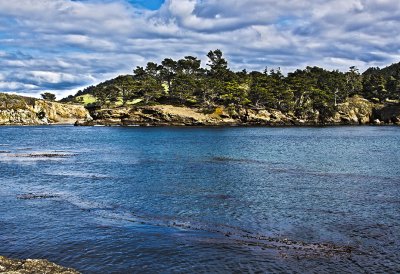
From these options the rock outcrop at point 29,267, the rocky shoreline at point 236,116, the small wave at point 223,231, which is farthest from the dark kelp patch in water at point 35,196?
the rocky shoreline at point 236,116

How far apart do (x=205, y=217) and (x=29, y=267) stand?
15088 mm

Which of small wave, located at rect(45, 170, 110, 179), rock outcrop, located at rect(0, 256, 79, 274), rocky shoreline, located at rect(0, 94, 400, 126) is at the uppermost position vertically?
rocky shoreline, located at rect(0, 94, 400, 126)

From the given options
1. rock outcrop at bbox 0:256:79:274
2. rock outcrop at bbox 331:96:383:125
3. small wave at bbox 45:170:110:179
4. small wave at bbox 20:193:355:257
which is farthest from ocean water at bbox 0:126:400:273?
rock outcrop at bbox 331:96:383:125

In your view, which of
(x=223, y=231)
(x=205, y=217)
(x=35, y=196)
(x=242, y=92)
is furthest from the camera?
(x=242, y=92)

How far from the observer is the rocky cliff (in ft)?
569

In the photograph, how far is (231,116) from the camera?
17738cm

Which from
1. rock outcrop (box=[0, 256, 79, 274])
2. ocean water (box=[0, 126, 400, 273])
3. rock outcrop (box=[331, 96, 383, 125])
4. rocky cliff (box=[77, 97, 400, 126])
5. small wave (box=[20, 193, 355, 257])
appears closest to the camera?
rock outcrop (box=[0, 256, 79, 274])

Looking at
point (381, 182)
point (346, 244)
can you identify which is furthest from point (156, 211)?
point (381, 182)

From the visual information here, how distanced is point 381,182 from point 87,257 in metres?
33.3

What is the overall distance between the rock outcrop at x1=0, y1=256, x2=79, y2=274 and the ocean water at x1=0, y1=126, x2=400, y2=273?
3.13 metres

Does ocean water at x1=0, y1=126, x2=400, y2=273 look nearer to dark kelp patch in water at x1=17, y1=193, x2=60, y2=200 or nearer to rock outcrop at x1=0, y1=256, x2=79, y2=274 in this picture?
dark kelp patch in water at x1=17, y1=193, x2=60, y2=200

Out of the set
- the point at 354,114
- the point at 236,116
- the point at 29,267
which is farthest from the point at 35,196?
the point at 354,114

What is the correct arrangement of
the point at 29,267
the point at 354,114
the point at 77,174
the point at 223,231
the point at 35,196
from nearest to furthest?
the point at 29,267 < the point at 223,231 < the point at 35,196 < the point at 77,174 < the point at 354,114

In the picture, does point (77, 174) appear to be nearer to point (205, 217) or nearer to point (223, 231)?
point (205, 217)
